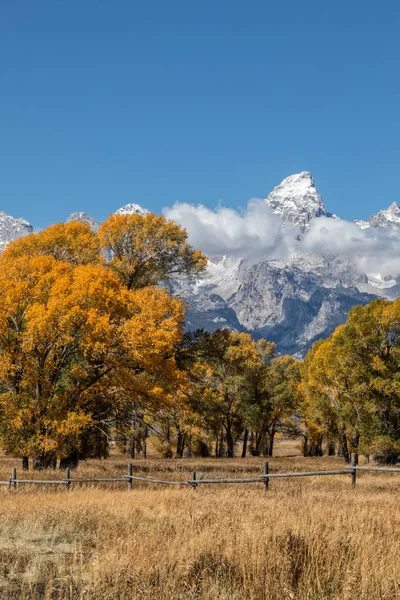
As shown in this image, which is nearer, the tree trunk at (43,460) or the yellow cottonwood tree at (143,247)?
the tree trunk at (43,460)

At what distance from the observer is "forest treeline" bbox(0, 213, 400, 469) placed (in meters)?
26.0

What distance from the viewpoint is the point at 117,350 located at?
90.1 ft

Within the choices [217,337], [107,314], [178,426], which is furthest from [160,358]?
[178,426]

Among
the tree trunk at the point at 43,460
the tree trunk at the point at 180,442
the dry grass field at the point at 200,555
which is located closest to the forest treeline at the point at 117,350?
the tree trunk at the point at 43,460

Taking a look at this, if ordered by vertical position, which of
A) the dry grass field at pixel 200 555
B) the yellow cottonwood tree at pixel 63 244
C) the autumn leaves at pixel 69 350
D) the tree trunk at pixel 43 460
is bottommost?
the tree trunk at pixel 43 460

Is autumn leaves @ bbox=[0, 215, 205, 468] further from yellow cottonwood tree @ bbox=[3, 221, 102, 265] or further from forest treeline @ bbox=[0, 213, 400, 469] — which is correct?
yellow cottonwood tree @ bbox=[3, 221, 102, 265]

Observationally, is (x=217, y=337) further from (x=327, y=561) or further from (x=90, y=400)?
(x=327, y=561)

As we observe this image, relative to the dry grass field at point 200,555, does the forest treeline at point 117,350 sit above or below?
above

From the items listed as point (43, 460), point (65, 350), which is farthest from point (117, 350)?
point (43, 460)

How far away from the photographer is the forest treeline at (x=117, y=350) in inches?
1024

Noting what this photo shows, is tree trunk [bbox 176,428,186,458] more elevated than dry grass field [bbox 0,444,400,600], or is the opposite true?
dry grass field [bbox 0,444,400,600]

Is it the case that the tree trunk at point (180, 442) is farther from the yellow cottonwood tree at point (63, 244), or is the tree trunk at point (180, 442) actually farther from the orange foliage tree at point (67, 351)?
the orange foliage tree at point (67, 351)

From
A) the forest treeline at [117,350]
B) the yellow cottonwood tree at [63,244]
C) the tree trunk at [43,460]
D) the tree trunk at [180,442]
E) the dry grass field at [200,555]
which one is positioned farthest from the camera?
the tree trunk at [180,442]

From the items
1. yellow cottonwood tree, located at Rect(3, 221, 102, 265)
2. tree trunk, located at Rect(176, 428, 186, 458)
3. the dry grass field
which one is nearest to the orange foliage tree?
yellow cottonwood tree, located at Rect(3, 221, 102, 265)
